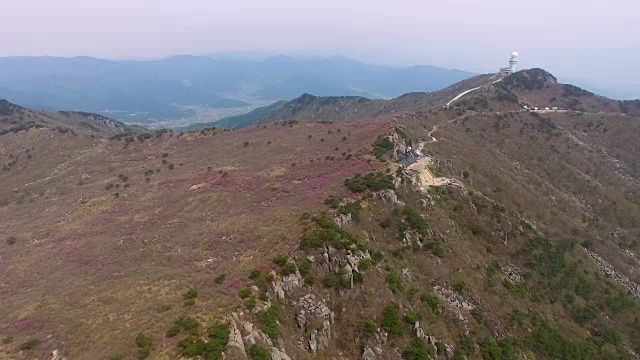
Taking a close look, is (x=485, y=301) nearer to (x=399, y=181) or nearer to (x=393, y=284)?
(x=393, y=284)

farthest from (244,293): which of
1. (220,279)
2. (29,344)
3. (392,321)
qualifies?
(29,344)

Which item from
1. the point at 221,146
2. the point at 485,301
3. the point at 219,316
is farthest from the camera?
the point at 221,146

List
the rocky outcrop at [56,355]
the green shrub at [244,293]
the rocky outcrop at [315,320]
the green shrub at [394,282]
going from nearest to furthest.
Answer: the rocky outcrop at [56,355], the green shrub at [244,293], the rocky outcrop at [315,320], the green shrub at [394,282]

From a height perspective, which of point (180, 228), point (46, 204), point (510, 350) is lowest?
point (510, 350)

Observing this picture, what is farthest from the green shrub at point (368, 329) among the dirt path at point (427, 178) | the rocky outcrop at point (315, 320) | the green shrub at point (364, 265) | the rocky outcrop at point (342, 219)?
the dirt path at point (427, 178)

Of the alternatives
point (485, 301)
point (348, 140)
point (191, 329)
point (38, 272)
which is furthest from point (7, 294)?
point (348, 140)

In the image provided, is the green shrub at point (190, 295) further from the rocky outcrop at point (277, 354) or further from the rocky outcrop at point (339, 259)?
the rocky outcrop at point (339, 259)

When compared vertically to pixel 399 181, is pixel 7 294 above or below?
below
